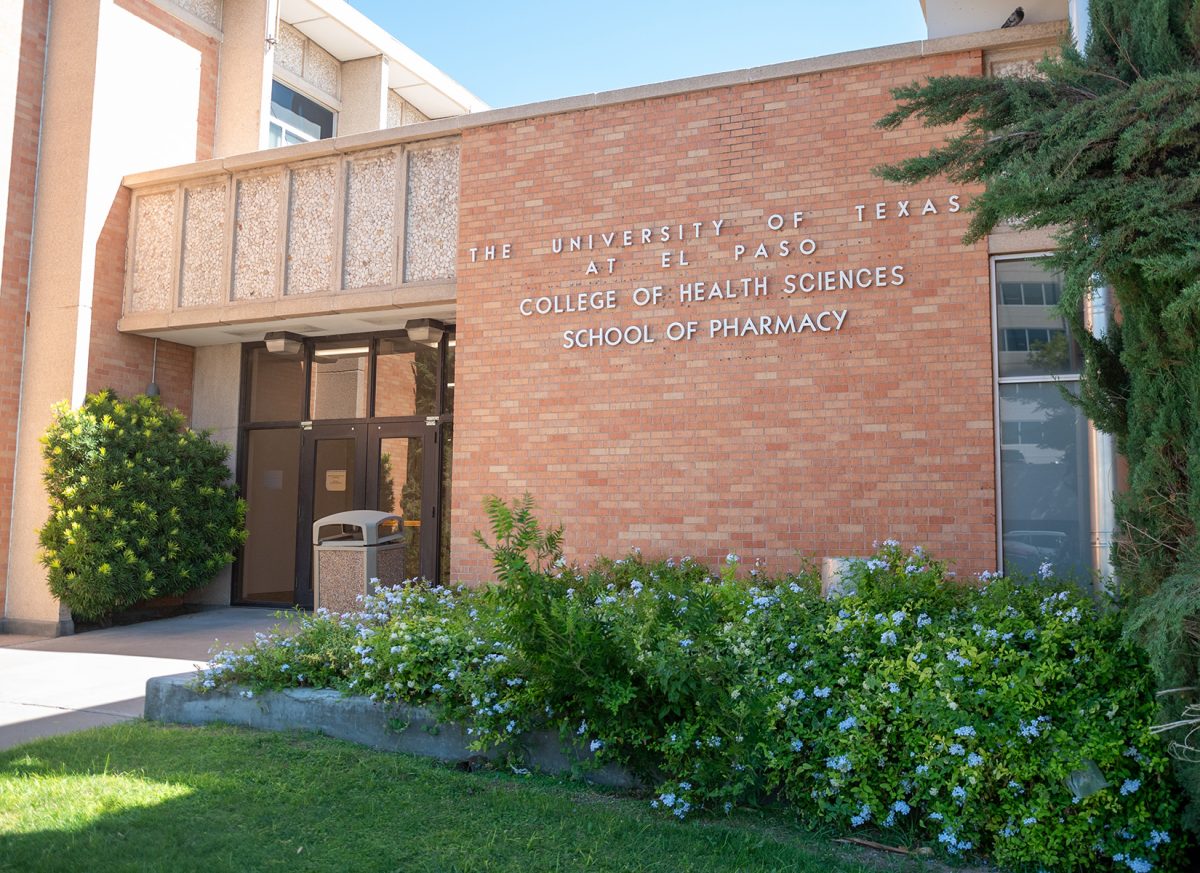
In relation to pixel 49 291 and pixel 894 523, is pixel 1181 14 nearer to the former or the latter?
pixel 894 523

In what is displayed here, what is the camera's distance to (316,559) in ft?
34.0

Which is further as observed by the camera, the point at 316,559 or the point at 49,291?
the point at 49,291

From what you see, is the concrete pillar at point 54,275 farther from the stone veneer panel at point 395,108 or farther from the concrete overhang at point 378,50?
the stone veneer panel at point 395,108

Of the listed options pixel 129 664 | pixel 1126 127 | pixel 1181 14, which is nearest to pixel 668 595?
pixel 1126 127

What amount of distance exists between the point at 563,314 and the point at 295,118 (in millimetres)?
8520

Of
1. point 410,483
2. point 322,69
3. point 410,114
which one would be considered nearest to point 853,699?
point 410,483

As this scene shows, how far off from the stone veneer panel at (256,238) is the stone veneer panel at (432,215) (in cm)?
188

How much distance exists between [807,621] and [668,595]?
73 centimetres

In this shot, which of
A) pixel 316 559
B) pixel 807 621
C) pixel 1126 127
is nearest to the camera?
pixel 1126 127

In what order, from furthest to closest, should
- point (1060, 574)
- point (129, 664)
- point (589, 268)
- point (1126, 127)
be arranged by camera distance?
point (589, 268)
point (129, 664)
point (1060, 574)
point (1126, 127)

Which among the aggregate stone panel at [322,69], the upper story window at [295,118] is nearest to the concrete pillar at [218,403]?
the upper story window at [295,118]

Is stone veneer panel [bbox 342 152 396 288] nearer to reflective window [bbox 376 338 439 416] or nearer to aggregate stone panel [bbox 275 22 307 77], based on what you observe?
reflective window [bbox 376 338 439 416]

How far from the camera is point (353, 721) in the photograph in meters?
5.55

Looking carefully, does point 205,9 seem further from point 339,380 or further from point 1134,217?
point 1134,217
